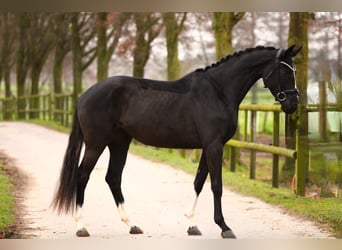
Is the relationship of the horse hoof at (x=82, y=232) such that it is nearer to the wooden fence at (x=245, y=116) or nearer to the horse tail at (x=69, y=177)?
the horse tail at (x=69, y=177)

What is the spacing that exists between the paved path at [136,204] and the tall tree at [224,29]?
1227 millimetres

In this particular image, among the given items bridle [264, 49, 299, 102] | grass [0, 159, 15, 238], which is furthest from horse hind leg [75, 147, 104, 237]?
bridle [264, 49, 299, 102]

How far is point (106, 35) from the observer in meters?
6.21

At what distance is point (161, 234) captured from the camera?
18.1ft

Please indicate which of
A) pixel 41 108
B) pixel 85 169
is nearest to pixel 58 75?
pixel 41 108

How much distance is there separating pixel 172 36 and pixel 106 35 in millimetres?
634

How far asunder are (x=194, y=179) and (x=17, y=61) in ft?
6.52

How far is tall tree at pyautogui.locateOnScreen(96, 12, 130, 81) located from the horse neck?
49.4 inches

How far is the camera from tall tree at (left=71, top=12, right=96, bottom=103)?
5.91 m

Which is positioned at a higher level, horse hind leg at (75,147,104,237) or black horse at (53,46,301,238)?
black horse at (53,46,301,238)

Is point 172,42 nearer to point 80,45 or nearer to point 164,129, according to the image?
point 80,45

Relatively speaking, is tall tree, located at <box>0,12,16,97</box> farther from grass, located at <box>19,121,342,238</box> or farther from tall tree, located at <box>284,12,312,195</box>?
tall tree, located at <box>284,12,312,195</box>
